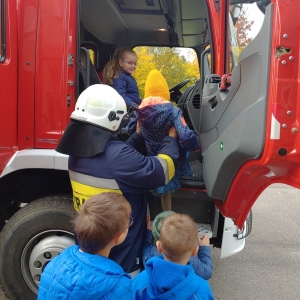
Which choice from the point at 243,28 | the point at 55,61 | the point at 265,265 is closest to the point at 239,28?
the point at 243,28

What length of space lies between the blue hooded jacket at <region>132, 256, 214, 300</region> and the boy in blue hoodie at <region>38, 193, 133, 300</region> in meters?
0.13

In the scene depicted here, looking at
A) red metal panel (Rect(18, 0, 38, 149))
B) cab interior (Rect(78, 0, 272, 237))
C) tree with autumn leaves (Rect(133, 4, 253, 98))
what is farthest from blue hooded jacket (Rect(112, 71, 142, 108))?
red metal panel (Rect(18, 0, 38, 149))

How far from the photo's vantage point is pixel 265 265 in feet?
11.9

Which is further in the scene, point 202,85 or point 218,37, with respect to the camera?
point 202,85

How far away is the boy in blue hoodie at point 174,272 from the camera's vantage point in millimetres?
1421

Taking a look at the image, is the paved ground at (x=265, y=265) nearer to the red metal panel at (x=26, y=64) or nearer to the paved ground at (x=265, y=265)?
the paved ground at (x=265, y=265)

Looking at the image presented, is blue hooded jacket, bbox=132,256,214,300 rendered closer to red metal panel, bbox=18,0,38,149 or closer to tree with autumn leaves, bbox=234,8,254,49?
tree with autumn leaves, bbox=234,8,254,49

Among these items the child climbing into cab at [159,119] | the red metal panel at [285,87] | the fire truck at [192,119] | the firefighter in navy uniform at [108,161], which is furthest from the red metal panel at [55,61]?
the red metal panel at [285,87]

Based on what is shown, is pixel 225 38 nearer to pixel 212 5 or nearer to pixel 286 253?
pixel 212 5

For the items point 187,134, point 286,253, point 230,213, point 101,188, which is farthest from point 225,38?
point 286,253

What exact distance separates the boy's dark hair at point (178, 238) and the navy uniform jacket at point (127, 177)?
1.41 ft

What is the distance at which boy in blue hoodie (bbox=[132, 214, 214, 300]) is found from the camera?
142 cm

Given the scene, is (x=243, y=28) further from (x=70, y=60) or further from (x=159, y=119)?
(x=70, y=60)

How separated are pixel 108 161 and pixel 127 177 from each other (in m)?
0.15
